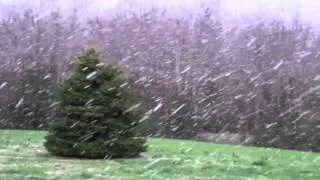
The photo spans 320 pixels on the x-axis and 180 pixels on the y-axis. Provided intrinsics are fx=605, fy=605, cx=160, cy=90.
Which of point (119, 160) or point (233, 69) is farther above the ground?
point (233, 69)

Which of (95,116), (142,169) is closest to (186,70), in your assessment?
(95,116)

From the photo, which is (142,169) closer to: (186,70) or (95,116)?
(95,116)

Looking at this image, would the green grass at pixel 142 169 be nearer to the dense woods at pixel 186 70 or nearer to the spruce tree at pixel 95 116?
the spruce tree at pixel 95 116

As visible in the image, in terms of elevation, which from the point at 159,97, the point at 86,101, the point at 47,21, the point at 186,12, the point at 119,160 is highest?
the point at 186,12

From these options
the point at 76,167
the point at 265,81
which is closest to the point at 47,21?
the point at 265,81

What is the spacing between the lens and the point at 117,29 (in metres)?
43.2

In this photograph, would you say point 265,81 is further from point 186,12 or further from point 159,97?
point 186,12

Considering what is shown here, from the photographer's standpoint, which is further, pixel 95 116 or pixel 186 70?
pixel 186 70

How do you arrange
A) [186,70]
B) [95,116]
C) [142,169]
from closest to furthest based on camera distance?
[142,169], [95,116], [186,70]

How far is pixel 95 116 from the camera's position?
44.0 ft

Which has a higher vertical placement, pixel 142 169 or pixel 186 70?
pixel 186 70

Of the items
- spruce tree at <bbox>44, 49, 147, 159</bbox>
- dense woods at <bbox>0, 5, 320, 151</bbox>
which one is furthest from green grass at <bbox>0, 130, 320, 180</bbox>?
dense woods at <bbox>0, 5, 320, 151</bbox>

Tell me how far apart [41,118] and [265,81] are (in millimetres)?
13314

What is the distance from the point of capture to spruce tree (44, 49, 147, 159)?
43.4ft
